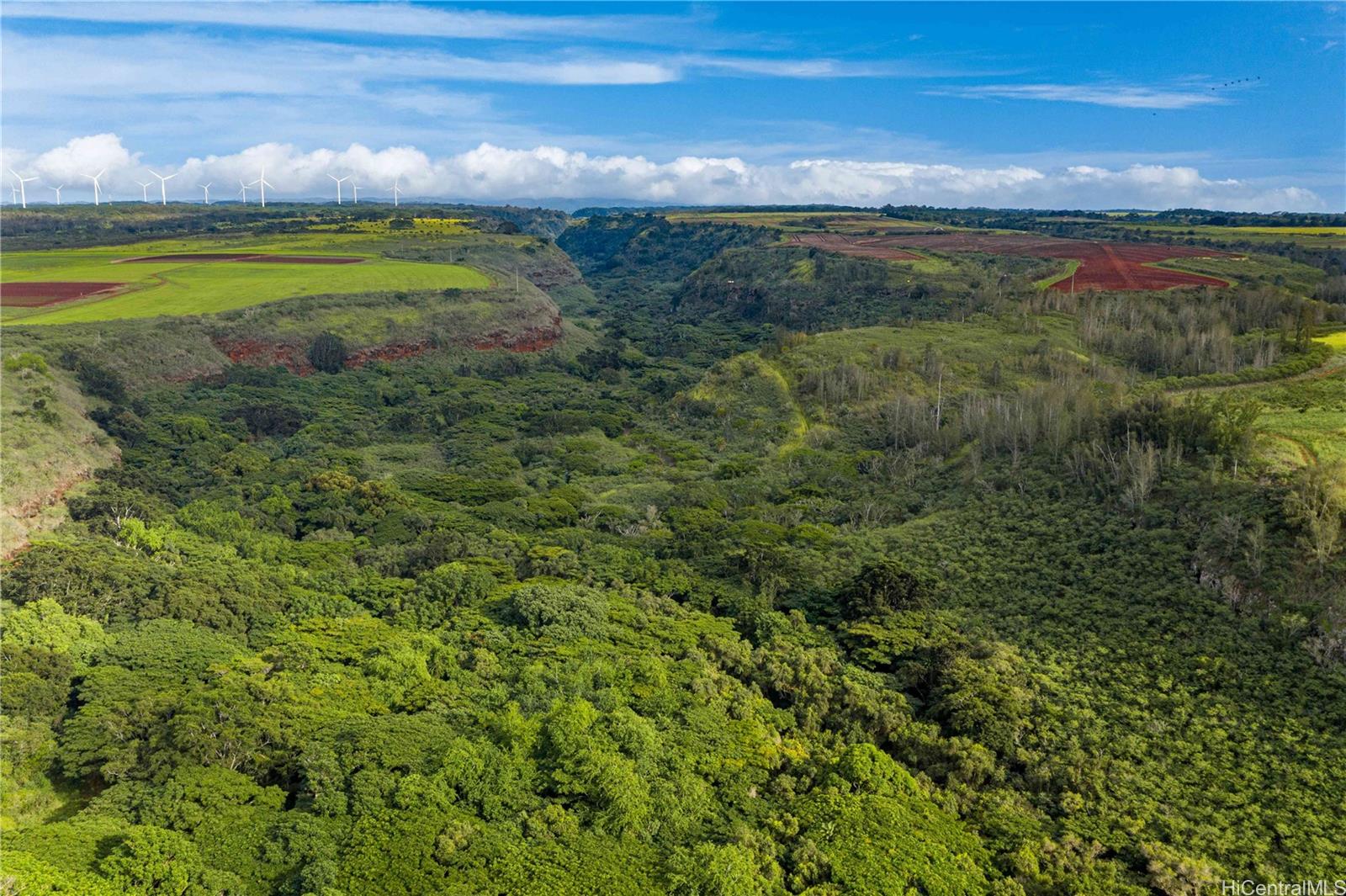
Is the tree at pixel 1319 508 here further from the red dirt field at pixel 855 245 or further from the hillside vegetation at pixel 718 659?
the red dirt field at pixel 855 245

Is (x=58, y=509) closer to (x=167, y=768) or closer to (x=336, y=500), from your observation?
(x=336, y=500)

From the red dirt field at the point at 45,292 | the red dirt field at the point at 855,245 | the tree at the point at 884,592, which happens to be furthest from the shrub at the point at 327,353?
the red dirt field at the point at 855,245

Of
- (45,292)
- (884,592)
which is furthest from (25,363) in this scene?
(884,592)

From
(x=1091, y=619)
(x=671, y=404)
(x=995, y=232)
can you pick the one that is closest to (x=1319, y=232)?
(x=995, y=232)

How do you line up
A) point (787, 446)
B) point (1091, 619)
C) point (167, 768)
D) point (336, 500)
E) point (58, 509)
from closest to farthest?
point (167, 768)
point (1091, 619)
point (58, 509)
point (336, 500)
point (787, 446)

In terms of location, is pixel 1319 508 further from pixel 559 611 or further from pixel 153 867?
pixel 153 867

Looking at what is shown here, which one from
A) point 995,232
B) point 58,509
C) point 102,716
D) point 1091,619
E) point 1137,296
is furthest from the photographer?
point 995,232

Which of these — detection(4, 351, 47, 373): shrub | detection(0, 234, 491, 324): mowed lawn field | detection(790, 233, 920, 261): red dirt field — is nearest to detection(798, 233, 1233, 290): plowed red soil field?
detection(790, 233, 920, 261): red dirt field
